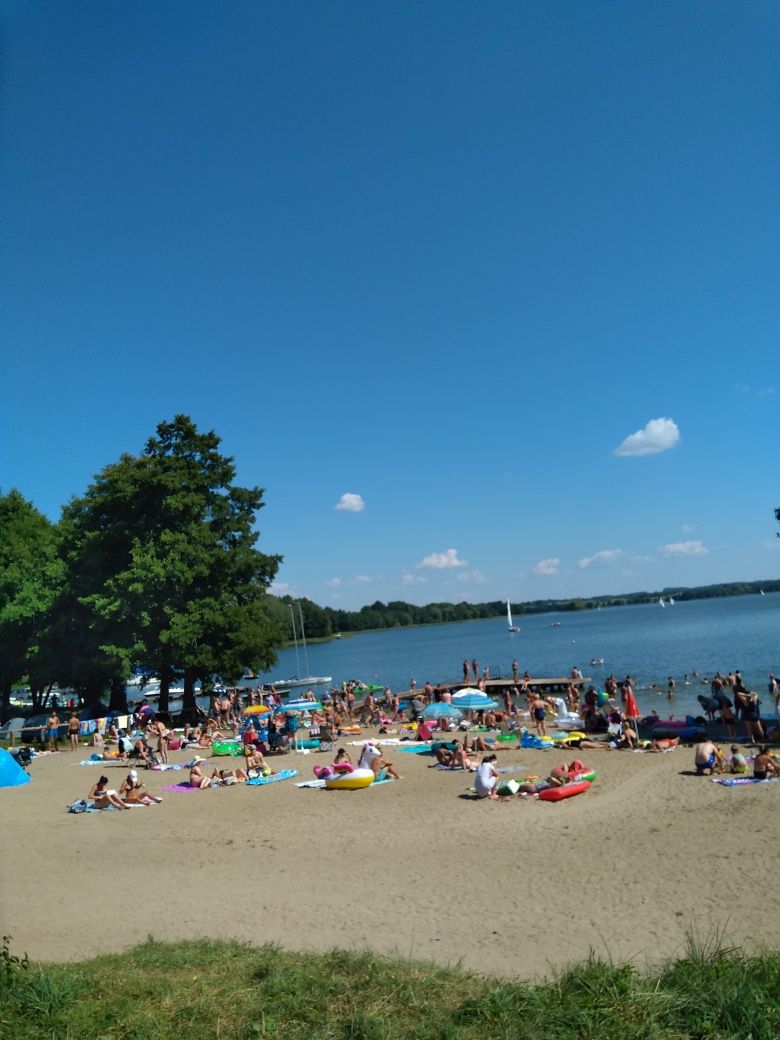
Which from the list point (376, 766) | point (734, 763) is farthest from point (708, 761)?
point (376, 766)

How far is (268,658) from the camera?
35312mm

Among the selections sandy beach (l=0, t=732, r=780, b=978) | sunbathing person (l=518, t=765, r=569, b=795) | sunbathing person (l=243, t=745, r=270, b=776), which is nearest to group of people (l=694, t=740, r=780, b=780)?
sandy beach (l=0, t=732, r=780, b=978)

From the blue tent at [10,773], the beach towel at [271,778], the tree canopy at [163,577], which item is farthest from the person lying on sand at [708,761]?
the tree canopy at [163,577]

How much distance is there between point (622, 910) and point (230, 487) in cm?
3025

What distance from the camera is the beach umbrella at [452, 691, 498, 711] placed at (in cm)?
2916

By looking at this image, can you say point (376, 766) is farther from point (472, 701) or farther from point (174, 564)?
point (174, 564)

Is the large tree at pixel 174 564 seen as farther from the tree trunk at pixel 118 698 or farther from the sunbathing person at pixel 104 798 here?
the sunbathing person at pixel 104 798

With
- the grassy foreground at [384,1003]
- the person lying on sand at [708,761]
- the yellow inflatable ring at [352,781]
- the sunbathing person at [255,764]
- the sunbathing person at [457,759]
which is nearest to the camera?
the grassy foreground at [384,1003]

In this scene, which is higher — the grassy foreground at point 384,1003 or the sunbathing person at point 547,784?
the grassy foreground at point 384,1003

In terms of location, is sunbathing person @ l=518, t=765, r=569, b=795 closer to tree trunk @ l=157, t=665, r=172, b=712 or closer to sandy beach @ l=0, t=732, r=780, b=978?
sandy beach @ l=0, t=732, r=780, b=978

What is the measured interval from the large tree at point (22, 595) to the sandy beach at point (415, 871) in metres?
17.5

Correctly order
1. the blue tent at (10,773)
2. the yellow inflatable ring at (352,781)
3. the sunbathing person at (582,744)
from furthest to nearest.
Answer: the sunbathing person at (582,744)
the blue tent at (10,773)
the yellow inflatable ring at (352,781)

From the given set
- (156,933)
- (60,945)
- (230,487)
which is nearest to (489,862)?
(156,933)

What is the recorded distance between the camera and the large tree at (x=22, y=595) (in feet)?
113
